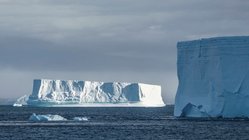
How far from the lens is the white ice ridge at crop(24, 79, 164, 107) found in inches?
4828

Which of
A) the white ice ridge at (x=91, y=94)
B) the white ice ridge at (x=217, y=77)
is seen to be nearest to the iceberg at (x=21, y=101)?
the white ice ridge at (x=91, y=94)

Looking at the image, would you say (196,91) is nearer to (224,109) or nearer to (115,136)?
(224,109)

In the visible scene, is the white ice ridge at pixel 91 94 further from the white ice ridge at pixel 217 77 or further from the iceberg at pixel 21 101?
the white ice ridge at pixel 217 77

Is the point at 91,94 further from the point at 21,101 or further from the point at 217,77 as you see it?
the point at 217,77

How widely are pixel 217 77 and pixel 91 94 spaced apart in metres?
61.6

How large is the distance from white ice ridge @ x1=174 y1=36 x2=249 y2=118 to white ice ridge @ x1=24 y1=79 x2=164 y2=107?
181 ft

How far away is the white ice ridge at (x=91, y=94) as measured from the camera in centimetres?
12262

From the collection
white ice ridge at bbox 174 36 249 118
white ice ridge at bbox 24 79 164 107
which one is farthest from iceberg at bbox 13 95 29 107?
white ice ridge at bbox 174 36 249 118

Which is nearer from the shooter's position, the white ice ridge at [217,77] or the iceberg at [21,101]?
the white ice ridge at [217,77]

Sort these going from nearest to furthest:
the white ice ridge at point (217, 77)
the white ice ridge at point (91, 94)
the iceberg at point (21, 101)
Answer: the white ice ridge at point (217, 77), the white ice ridge at point (91, 94), the iceberg at point (21, 101)

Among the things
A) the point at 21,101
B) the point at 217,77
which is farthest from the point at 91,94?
the point at 217,77

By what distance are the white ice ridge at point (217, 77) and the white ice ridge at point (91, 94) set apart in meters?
55.1

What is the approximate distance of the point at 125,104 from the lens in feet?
424

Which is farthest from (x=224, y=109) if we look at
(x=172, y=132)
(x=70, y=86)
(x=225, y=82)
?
(x=70, y=86)
